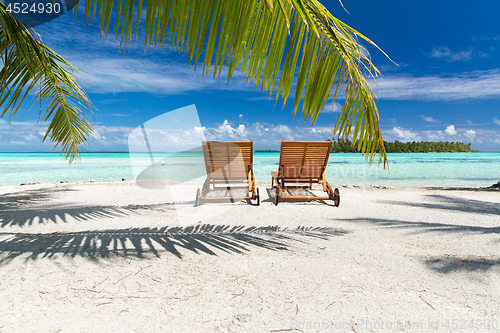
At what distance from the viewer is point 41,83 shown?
14.9 ft

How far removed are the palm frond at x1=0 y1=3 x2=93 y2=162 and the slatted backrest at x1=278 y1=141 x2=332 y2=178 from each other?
4192mm

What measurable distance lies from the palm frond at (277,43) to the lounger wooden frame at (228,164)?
3.06 metres

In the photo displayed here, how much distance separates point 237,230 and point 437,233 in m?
2.74

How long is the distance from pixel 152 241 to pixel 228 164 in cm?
270

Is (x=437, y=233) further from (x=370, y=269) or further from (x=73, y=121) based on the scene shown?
(x=73, y=121)

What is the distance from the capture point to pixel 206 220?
4.09 m

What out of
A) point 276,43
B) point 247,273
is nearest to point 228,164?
point 247,273

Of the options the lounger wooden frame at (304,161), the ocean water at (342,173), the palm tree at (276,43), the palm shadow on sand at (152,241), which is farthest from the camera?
the ocean water at (342,173)

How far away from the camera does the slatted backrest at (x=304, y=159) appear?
5356 mm

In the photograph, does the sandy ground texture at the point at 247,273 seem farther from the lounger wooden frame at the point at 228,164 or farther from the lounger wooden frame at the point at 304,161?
the lounger wooden frame at the point at 304,161

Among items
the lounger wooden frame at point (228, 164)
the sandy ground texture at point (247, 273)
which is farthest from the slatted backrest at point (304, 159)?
the sandy ground texture at point (247, 273)

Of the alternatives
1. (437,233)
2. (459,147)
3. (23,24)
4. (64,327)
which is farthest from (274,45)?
(459,147)

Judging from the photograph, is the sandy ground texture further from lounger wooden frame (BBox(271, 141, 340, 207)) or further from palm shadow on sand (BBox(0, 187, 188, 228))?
lounger wooden frame (BBox(271, 141, 340, 207))

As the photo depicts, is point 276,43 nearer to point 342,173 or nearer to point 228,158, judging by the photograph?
point 228,158
